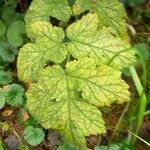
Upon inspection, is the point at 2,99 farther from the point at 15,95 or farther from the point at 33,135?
the point at 33,135

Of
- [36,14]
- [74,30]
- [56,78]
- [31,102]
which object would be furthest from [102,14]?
[31,102]

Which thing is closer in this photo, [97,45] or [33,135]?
[97,45]

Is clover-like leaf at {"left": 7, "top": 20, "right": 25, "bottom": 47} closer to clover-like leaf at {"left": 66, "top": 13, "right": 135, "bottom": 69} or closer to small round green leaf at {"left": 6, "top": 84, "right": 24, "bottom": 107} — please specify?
small round green leaf at {"left": 6, "top": 84, "right": 24, "bottom": 107}

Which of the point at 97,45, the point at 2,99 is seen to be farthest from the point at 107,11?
the point at 2,99

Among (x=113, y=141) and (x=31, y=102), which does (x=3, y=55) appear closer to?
(x=31, y=102)

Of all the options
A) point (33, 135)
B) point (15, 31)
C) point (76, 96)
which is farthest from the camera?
point (15, 31)

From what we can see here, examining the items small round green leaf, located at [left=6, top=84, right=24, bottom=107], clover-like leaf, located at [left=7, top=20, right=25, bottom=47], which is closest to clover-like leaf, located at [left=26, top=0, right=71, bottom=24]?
clover-like leaf, located at [left=7, top=20, right=25, bottom=47]
